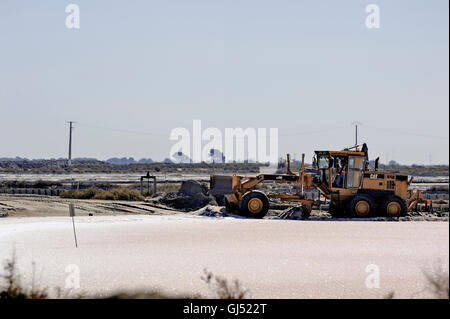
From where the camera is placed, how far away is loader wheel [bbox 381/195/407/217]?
23938 millimetres

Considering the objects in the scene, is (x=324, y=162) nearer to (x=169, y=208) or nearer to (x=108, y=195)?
(x=169, y=208)

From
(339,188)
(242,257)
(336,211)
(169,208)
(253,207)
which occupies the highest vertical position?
(339,188)

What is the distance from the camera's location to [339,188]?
24.2m

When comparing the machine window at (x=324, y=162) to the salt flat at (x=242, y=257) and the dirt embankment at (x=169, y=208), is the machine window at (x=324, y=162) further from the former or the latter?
the salt flat at (x=242, y=257)

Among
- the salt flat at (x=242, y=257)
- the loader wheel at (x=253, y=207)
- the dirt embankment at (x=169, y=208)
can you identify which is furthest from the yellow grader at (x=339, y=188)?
the salt flat at (x=242, y=257)

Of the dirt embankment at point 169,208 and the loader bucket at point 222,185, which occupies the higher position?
the loader bucket at point 222,185

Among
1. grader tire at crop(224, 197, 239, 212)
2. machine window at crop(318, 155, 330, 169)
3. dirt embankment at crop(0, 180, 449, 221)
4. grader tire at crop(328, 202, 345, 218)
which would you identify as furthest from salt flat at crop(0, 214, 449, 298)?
dirt embankment at crop(0, 180, 449, 221)

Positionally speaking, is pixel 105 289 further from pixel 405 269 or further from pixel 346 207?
pixel 346 207

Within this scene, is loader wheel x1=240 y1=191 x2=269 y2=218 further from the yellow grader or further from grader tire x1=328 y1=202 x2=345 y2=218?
grader tire x1=328 y1=202 x2=345 y2=218

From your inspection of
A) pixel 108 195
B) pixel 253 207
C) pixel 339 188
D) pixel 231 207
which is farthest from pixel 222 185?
pixel 108 195

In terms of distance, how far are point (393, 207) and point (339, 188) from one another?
2.08 m

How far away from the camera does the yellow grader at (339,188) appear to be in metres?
23.8
